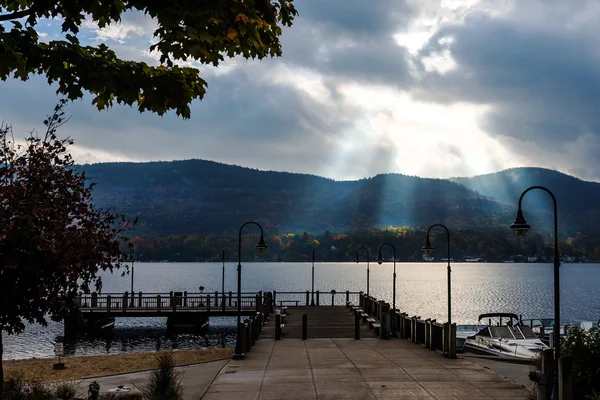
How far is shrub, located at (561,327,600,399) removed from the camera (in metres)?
14.7

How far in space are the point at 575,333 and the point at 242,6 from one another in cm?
1240

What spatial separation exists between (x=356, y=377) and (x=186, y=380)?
5.47 metres

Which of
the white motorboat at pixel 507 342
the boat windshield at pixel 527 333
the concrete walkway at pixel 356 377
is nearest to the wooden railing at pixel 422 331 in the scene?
the concrete walkway at pixel 356 377

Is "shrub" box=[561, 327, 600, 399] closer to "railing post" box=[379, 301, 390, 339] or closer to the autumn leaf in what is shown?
the autumn leaf

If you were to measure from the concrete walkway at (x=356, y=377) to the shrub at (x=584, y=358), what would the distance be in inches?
70.1

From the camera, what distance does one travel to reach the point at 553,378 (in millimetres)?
14969

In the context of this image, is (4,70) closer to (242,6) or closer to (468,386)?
(242,6)

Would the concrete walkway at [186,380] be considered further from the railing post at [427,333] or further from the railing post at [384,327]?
the railing post at [384,327]

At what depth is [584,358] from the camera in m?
15.3

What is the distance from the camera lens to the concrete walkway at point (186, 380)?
1747 cm

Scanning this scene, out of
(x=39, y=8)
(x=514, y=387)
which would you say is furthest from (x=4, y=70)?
(x=514, y=387)

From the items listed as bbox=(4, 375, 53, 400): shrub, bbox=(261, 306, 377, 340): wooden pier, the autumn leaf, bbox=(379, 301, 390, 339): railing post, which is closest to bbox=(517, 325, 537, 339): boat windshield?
bbox=(261, 306, 377, 340): wooden pier

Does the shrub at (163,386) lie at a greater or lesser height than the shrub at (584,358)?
lesser

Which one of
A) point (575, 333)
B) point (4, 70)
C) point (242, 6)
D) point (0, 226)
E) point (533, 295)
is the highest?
point (242, 6)
